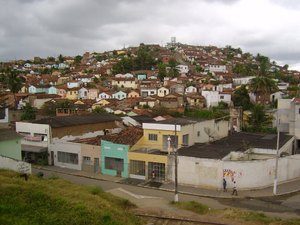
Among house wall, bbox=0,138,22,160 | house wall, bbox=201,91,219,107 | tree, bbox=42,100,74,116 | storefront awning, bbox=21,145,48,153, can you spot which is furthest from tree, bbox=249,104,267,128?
house wall, bbox=0,138,22,160

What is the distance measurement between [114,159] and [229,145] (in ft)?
35.5

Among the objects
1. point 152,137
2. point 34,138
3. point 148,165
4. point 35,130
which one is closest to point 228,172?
point 148,165

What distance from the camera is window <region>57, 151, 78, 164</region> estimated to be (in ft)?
110

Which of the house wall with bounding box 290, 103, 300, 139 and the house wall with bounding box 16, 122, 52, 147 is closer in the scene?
the house wall with bounding box 16, 122, 52, 147

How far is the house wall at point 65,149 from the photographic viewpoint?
33.1 meters

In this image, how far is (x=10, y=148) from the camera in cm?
2997

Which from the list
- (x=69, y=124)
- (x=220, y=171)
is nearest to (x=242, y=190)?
(x=220, y=171)

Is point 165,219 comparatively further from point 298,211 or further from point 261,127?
point 261,127

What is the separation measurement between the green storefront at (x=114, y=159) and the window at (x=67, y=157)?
3.41 meters

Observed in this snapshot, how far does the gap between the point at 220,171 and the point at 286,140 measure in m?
12.2

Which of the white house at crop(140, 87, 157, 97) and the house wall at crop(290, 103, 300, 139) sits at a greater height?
the white house at crop(140, 87, 157, 97)

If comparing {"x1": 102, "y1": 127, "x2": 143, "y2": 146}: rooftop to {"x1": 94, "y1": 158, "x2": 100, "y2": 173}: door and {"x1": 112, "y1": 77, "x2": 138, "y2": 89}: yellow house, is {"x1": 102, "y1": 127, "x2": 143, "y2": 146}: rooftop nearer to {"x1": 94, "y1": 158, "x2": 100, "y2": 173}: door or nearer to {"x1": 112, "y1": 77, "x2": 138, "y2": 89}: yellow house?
{"x1": 94, "y1": 158, "x2": 100, "y2": 173}: door

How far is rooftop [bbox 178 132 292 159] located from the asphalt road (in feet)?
13.6

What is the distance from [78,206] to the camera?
1491 centimetres
